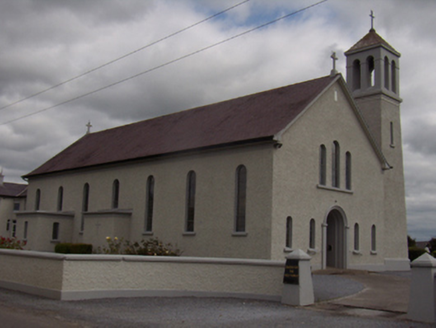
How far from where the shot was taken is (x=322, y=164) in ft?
81.3

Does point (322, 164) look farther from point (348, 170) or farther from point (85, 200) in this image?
point (85, 200)

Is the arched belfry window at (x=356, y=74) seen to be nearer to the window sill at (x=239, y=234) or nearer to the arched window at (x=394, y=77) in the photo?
the arched window at (x=394, y=77)

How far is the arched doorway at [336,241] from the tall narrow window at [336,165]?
1.48 meters

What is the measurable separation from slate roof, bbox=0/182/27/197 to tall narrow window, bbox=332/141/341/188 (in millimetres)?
34072

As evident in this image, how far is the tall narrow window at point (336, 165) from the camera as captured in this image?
84.1ft

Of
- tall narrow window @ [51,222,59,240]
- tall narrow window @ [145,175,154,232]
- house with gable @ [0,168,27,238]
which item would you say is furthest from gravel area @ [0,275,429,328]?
house with gable @ [0,168,27,238]

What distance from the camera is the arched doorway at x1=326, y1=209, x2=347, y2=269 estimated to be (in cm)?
2536

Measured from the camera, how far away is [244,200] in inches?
893

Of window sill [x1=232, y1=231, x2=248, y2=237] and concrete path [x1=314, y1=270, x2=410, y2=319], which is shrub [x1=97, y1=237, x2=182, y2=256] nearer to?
window sill [x1=232, y1=231, x2=248, y2=237]

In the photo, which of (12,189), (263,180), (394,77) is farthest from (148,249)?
(12,189)

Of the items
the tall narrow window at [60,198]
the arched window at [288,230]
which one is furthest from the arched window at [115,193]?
the arched window at [288,230]

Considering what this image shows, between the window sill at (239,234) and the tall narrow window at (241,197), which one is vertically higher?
the tall narrow window at (241,197)

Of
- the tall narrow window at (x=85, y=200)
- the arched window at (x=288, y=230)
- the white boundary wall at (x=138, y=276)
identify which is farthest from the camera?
the tall narrow window at (x=85, y=200)

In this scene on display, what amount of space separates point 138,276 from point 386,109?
804 inches
